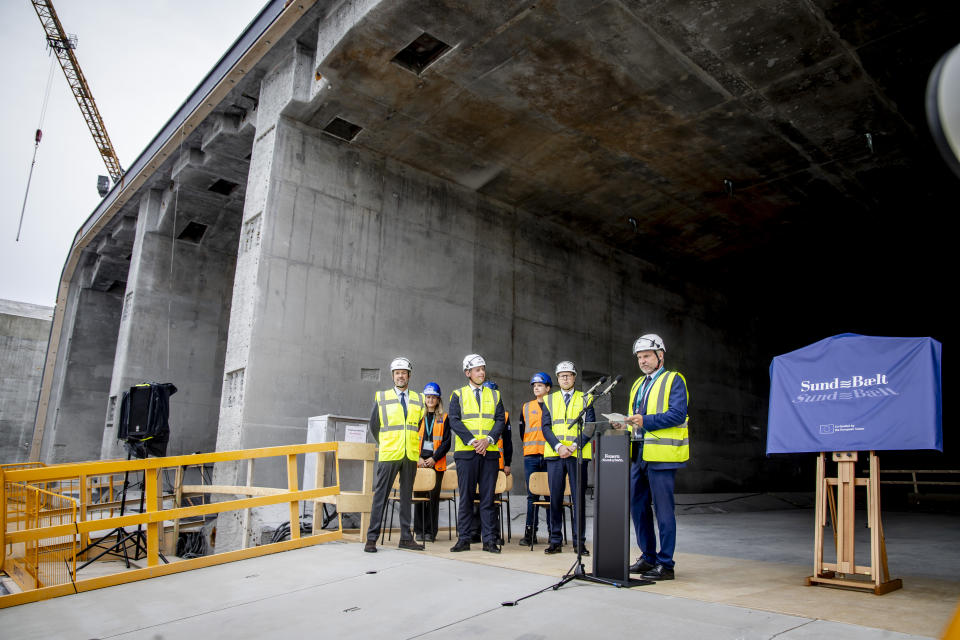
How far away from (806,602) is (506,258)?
37.0ft

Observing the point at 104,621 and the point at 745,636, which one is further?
the point at 104,621

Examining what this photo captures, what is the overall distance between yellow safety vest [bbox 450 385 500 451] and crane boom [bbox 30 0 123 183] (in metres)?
35.1

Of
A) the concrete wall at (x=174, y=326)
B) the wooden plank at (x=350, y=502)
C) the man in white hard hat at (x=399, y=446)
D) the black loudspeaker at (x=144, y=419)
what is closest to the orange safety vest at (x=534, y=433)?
the man in white hard hat at (x=399, y=446)

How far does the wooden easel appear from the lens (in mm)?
4660

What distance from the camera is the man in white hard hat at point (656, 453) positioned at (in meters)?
5.12

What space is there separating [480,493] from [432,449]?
1279mm

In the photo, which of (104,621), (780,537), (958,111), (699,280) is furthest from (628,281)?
(958,111)

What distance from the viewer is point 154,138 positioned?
1573 centimetres

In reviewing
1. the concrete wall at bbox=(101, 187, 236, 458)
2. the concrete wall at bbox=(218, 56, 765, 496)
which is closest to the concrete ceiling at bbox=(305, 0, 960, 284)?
the concrete wall at bbox=(218, 56, 765, 496)

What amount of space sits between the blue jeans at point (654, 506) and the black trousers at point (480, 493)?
1855mm

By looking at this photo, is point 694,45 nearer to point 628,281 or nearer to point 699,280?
point 628,281

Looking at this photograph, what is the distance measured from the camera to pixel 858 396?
16.2ft

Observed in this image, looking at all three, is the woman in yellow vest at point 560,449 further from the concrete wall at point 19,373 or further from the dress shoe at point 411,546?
the concrete wall at point 19,373

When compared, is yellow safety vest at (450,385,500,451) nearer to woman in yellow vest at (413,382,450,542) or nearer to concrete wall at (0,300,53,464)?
woman in yellow vest at (413,382,450,542)
